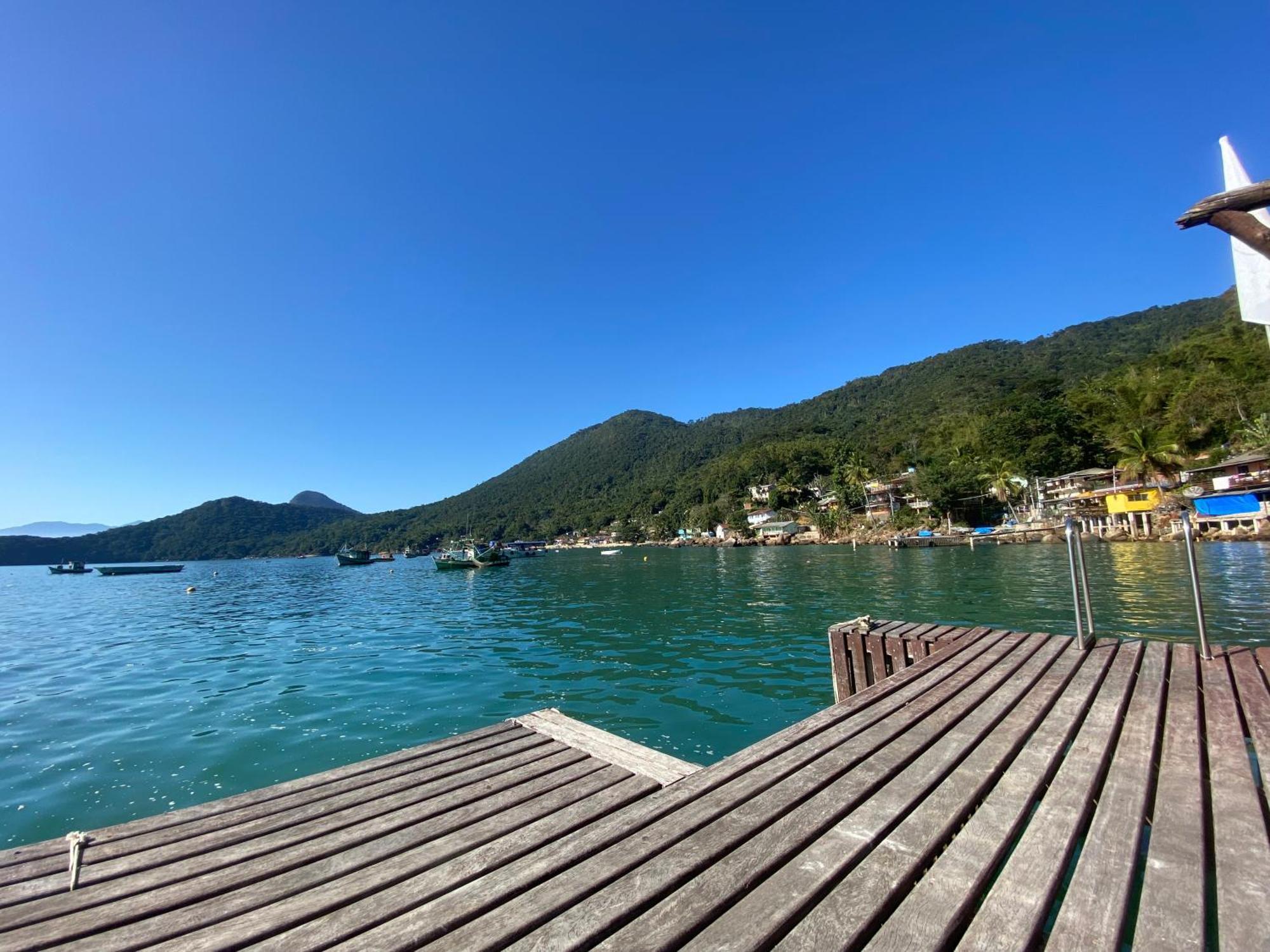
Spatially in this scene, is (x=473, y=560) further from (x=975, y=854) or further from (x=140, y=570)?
(x=140, y=570)

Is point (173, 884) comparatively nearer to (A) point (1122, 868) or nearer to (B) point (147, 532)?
(A) point (1122, 868)

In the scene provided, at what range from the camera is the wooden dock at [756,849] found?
184 centimetres

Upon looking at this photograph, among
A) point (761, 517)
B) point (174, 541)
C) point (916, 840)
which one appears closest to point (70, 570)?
point (174, 541)

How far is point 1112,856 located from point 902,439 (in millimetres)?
111837

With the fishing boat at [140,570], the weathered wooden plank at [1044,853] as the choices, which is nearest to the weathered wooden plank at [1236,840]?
the weathered wooden plank at [1044,853]

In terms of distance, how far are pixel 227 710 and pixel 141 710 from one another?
76.0 inches

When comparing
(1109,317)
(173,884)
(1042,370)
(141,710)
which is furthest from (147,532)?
(1109,317)

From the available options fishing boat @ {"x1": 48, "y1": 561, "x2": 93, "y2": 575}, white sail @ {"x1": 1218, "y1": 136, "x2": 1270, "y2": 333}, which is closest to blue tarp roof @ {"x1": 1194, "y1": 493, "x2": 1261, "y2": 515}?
white sail @ {"x1": 1218, "y1": 136, "x2": 1270, "y2": 333}

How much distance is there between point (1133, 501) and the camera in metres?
49.0

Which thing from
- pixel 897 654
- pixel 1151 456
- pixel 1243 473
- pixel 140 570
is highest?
pixel 1151 456

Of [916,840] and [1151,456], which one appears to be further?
[1151,456]

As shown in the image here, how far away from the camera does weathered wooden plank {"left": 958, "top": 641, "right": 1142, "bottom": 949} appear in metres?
1.75

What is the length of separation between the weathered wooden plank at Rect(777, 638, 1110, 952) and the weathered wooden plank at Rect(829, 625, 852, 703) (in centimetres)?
327

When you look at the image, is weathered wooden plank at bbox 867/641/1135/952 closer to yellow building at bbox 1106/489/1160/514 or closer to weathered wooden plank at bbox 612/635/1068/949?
weathered wooden plank at bbox 612/635/1068/949
